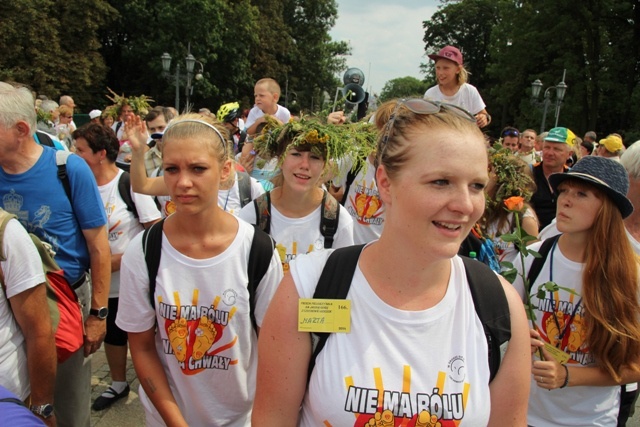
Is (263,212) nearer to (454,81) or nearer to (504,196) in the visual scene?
(504,196)

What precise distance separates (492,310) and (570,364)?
113 centimetres

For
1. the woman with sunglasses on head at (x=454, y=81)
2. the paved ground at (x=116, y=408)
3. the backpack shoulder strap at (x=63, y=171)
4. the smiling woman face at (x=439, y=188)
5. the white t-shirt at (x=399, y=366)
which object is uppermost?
the woman with sunglasses on head at (x=454, y=81)

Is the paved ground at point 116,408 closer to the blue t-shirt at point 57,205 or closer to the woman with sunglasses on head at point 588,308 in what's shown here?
the blue t-shirt at point 57,205

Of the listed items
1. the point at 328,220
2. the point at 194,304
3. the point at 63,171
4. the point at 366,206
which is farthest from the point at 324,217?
the point at 63,171

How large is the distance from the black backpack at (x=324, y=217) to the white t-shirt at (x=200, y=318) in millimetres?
938

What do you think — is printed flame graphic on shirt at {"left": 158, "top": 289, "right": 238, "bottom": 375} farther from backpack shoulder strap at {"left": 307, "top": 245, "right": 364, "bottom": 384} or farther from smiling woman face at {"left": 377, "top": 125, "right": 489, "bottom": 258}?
smiling woman face at {"left": 377, "top": 125, "right": 489, "bottom": 258}

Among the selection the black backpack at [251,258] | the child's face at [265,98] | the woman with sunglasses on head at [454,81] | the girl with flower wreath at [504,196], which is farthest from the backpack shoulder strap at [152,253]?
the child's face at [265,98]

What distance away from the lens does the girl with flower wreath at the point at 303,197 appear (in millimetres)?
3148

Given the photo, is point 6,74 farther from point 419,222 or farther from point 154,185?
point 419,222

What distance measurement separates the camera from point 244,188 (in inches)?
160

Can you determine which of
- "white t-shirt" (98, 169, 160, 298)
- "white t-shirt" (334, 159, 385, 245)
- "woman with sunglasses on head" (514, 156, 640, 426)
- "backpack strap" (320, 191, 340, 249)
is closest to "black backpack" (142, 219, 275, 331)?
"backpack strap" (320, 191, 340, 249)

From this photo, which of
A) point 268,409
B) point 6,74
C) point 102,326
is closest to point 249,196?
point 102,326

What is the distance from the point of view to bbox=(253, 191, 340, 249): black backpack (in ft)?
10.4

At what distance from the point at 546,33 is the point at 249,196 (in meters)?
32.5
